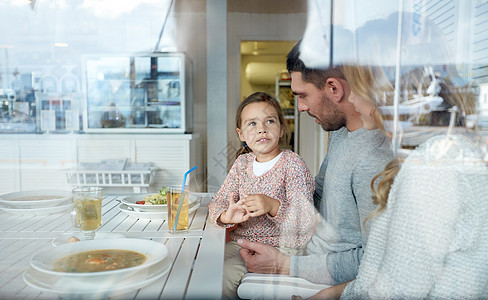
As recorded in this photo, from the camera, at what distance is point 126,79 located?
230 cm

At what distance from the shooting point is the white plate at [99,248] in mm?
706

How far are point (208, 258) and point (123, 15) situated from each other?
1.49m

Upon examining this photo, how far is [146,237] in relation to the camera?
3.30ft

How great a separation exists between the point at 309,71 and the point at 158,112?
1464mm

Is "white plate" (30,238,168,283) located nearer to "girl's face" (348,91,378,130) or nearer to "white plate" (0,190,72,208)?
"white plate" (0,190,72,208)

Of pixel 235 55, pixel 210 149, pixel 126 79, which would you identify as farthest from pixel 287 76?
pixel 126 79

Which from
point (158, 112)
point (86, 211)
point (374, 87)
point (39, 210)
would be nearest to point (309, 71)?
point (374, 87)

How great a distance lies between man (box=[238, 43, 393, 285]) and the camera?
960 millimetres

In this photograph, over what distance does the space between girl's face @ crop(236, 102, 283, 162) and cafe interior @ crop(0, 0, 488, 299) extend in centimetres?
5

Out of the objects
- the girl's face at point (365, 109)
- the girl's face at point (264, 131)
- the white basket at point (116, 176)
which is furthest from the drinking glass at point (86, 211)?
the girl's face at point (365, 109)

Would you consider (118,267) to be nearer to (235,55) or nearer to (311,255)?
(311,255)

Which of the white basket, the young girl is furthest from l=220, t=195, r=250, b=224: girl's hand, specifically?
the white basket

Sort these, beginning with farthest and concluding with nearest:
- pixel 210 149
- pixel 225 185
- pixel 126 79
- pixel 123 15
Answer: pixel 126 79 < pixel 123 15 < pixel 210 149 < pixel 225 185

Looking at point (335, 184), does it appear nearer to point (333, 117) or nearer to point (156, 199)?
point (333, 117)
